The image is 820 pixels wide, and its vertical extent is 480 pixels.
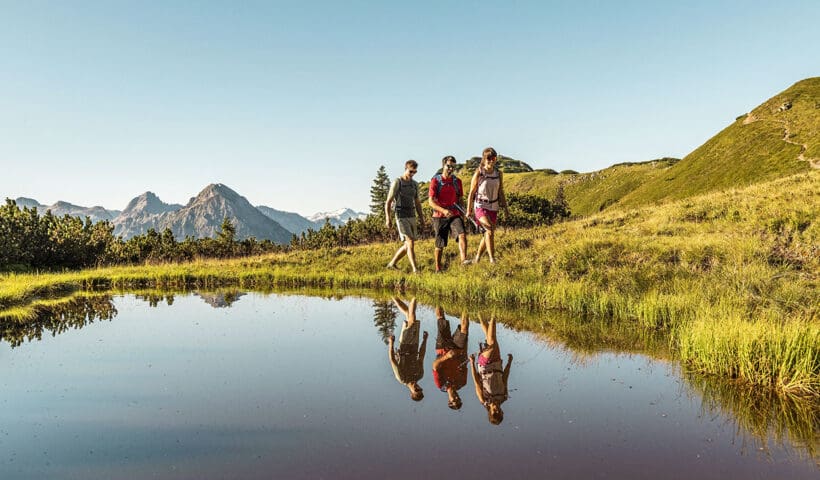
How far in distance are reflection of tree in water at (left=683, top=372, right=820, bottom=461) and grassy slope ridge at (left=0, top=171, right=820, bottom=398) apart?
0.30m

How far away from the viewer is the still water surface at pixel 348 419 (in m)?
3.11

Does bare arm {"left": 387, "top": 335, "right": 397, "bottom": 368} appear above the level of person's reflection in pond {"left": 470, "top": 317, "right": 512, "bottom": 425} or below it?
above

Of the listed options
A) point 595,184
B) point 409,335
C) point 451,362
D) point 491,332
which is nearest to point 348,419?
point 451,362

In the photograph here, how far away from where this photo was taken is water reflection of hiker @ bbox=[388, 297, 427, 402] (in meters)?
4.81

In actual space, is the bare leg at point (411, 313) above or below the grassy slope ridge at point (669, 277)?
below

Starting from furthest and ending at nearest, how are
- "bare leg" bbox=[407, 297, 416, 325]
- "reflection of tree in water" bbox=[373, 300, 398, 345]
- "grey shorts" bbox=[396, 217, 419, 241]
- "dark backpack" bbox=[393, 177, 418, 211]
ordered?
"grey shorts" bbox=[396, 217, 419, 241]
"dark backpack" bbox=[393, 177, 418, 211]
"bare leg" bbox=[407, 297, 416, 325]
"reflection of tree in water" bbox=[373, 300, 398, 345]

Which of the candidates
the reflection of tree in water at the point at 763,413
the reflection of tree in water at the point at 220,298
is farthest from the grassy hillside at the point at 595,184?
the reflection of tree in water at the point at 763,413

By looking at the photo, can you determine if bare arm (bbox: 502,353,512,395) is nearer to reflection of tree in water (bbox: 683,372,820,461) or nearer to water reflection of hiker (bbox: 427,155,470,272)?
reflection of tree in water (bbox: 683,372,820,461)

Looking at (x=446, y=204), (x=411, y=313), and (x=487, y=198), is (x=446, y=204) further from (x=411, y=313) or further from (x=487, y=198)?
(x=411, y=313)

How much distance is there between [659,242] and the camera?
12.3 metres

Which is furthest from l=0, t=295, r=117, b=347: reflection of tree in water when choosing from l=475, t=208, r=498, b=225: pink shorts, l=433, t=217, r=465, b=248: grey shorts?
l=475, t=208, r=498, b=225: pink shorts

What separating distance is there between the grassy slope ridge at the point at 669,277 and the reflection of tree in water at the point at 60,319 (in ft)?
1.87

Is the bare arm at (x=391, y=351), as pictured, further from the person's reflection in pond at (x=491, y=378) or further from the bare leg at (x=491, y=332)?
the bare leg at (x=491, y=332)

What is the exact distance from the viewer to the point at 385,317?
875 cm
